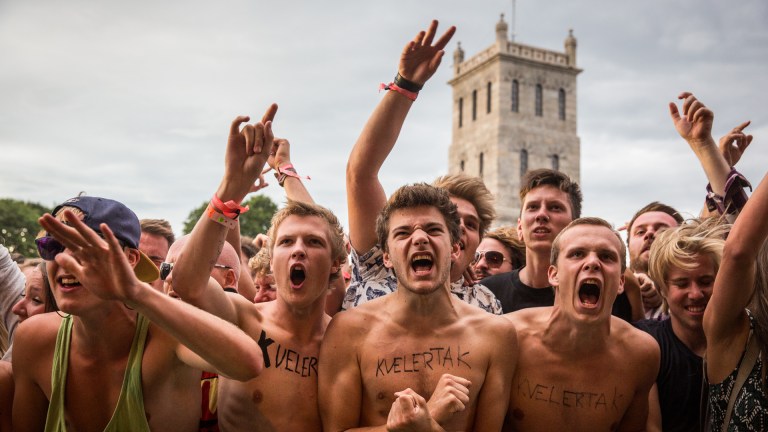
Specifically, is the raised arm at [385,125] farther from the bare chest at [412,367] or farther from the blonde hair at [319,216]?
the bare chest at [412,367]

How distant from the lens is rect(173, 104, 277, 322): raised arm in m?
3.80

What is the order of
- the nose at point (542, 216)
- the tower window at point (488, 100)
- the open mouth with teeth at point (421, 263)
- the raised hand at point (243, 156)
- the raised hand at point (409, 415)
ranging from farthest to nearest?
the tower window at point (488, 100)
the nose at point (542, 216)
the open mouth with teeth at point (421, 263)
the raised hand at point (243, 156)
the raised hand at point (409, 415)

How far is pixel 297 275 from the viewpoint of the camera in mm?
4332

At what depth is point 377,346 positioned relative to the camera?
13.6ft

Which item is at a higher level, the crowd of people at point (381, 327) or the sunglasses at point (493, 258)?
the sunglasses at point (493, 258)

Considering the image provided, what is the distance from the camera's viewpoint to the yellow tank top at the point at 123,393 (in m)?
3.74

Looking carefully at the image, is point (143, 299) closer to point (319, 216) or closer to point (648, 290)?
point (319, 216)

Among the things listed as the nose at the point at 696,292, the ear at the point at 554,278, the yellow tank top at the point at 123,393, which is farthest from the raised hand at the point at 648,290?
the yellow tank top at the point at 123,393

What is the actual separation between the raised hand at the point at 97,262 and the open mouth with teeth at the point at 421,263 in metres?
1.53

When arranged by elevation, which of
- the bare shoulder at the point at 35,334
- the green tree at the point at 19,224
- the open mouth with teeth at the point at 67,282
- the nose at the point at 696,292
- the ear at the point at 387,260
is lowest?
the bare shoulder at the point at 35,334

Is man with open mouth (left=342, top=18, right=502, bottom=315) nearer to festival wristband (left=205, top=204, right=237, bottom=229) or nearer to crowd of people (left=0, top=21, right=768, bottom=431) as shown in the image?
crowd of people (left=0, top=21, right=768, bottom=431)

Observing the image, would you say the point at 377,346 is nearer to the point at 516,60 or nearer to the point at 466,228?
the point at 466,228

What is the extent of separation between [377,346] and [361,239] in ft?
2.93

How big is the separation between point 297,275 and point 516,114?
5669cm
